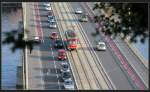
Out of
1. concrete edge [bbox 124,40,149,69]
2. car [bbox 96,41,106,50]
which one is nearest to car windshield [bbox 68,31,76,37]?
car [bbox 96,41,106,50]

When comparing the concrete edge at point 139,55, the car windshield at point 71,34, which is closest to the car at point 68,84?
the concrete edge at point 139,55

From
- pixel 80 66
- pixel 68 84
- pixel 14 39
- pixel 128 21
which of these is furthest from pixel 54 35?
pixel 14 39

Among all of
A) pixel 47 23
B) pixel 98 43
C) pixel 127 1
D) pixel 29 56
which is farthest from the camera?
pixel 47 23

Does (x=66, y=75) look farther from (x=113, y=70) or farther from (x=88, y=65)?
(x=113, y=70)

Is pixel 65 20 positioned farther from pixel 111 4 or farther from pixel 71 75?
pixel 111 4

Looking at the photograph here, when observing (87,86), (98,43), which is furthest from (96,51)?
(87,86)

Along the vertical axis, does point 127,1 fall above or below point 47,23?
above

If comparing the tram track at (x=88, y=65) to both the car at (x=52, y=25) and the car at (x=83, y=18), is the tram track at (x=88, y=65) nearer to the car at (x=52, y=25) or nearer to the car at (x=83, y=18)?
the car at (x=52, y=25)

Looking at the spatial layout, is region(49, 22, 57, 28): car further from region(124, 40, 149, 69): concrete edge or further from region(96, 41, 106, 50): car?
region(124, 40, 149, 69): concrete edge
